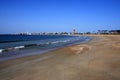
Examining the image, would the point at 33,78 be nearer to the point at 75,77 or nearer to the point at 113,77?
the point at 75,77

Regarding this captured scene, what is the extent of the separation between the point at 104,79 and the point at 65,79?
159 centimetres

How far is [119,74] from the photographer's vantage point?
7.12m

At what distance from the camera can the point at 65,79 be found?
6.38 meters

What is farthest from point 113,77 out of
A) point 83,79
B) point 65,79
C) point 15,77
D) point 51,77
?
point 15,77

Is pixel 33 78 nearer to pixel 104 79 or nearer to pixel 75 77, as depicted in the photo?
pixel 75 77

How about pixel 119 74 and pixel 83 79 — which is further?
pixel 119 74

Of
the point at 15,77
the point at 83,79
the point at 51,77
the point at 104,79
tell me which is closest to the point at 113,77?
the point at 104,79

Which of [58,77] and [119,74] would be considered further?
[119,74]

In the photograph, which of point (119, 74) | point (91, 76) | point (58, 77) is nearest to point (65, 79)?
point (58, 77)

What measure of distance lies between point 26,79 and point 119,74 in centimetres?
417

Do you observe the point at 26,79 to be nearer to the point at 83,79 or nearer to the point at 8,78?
the point at 8,78

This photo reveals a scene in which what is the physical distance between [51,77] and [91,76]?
175cm

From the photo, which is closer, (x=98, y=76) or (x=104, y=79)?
(x=104, y=79)

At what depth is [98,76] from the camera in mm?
6805
